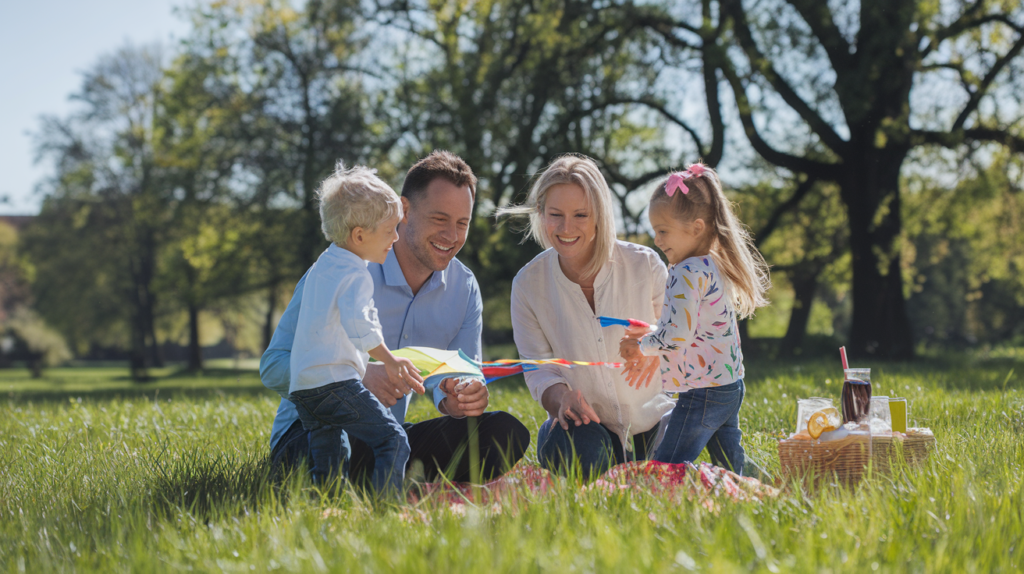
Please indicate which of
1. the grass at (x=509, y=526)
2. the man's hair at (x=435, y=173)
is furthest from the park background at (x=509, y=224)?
the man's hair at (x=435, y=173)

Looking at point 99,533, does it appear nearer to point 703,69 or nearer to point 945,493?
point 945,493

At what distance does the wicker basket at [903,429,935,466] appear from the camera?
3.50 meters

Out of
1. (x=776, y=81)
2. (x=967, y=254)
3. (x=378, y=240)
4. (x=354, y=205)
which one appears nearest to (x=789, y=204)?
(x=776, y=81)

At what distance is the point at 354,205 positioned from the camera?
3.63 meters

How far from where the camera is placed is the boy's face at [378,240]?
3.69m

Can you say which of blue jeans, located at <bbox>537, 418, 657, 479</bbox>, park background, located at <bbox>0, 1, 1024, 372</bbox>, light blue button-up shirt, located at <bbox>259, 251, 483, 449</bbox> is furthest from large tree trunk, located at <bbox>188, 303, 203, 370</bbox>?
blue jeans, located at <bbox>537, 418, 657, 479</bbox>

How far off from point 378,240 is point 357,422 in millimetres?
886

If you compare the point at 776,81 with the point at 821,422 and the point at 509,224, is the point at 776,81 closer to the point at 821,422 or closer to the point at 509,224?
the point at 509,224

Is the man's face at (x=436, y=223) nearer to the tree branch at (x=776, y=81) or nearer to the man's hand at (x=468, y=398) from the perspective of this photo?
the man's hand at (x=468, y=398)

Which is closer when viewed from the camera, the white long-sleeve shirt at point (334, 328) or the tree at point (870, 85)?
the white long-sleeve shirt at point (334, 328)

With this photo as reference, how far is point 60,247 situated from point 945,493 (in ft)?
116

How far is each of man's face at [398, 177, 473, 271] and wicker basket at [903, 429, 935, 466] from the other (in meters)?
2.55

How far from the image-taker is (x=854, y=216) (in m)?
15.2

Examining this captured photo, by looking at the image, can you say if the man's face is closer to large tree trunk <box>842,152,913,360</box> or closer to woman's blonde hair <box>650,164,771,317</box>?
woman's blonde hair <box>650,164,771,317</box>
